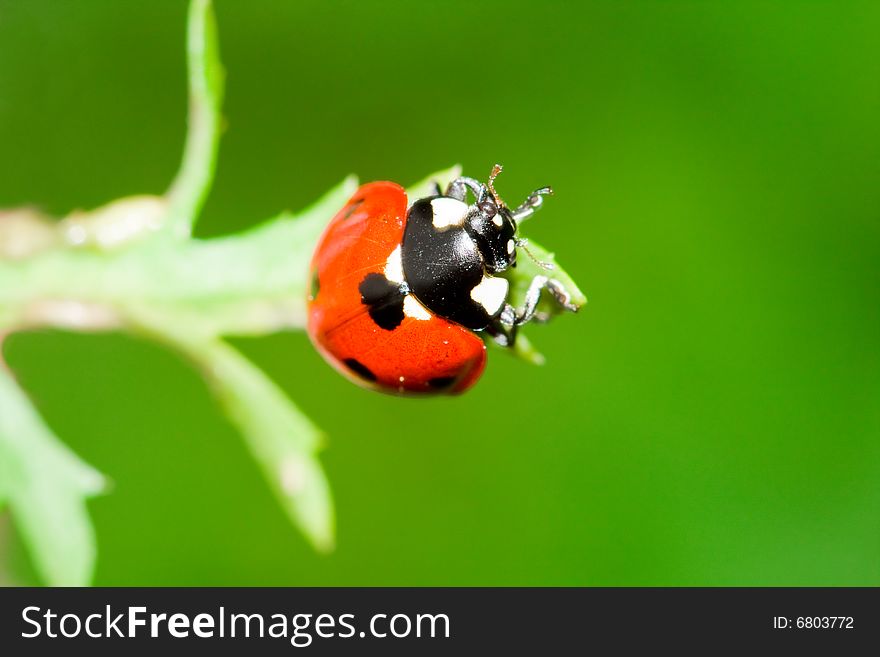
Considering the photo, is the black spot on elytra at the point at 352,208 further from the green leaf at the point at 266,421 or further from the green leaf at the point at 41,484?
the green leaf at the point at 41,484

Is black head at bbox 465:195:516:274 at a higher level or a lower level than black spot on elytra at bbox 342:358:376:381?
higher

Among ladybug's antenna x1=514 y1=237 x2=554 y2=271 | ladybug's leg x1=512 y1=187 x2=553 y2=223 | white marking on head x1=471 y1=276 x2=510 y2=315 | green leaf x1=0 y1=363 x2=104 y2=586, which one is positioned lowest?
green leaf x1=0 y1=363 x2=104 y2=586

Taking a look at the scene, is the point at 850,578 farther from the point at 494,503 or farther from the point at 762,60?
the point at 762,60

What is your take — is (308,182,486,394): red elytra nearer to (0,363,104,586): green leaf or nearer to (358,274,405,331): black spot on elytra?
(358,274,405,331): black spot on elytra

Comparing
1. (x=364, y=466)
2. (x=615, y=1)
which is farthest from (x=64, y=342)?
(x=615, y=1)

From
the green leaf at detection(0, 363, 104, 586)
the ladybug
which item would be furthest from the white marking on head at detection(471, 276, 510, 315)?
the green leaf at detection(0, 363, 104, 586)

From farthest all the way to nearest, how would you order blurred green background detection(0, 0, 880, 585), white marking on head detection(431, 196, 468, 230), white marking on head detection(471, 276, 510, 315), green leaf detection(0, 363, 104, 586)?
blurred green background detection(0, 0, 880, 585) → white marking on head detection(431, 196, 468, 230) → white marking on head detection(471, 276, 510, 315) → green leaf detection(0, 363, 104, 586)

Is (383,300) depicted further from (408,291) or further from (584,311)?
(584,311)
